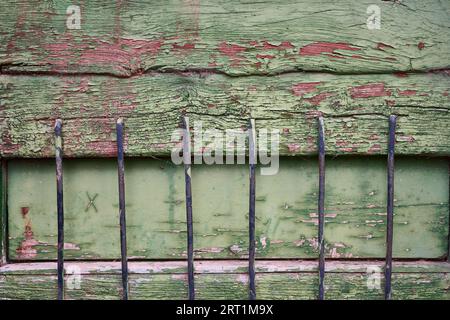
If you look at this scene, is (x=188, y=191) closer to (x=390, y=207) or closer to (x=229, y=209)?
(x=229, y=209)

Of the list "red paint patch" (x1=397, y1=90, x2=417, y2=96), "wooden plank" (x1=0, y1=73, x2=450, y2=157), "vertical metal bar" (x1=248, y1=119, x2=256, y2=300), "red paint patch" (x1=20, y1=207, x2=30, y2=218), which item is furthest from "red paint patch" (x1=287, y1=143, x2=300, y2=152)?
"red paint patch" (x1=20, y1=207, x2=30, y2=218)

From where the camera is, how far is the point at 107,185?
47.5 inches

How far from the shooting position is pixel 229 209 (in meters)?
1.21

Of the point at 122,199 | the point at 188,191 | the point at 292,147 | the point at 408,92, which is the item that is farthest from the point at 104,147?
the point at 408,92

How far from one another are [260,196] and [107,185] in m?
0.44

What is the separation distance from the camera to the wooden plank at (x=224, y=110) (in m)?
1.18

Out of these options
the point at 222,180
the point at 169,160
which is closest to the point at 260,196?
the point at 222,180

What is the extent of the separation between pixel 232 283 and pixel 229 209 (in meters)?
0.21

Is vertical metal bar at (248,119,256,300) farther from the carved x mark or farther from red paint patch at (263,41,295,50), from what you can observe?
the carved x mark

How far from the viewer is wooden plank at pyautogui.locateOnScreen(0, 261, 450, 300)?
120cm

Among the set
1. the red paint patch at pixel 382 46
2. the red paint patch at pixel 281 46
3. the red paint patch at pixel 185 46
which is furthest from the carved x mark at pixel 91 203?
the red paint patch at pixel 382 46
